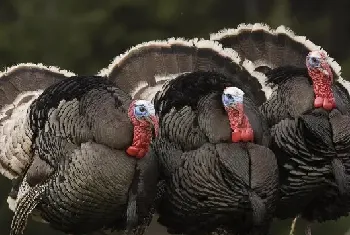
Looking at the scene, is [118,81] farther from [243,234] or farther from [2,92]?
[243,234]

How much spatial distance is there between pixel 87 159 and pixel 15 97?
3.88 ft

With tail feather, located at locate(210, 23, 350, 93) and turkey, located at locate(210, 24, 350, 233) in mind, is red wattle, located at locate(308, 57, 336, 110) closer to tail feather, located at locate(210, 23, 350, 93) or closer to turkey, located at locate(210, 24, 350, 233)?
turkey, located at locate(210, 24, 350, 233)

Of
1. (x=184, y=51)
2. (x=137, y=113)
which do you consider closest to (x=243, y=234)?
(x=137, y=113)

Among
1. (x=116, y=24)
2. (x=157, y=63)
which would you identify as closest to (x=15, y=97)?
(x=157, y=63)

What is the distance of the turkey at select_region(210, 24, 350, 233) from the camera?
405 centimetres

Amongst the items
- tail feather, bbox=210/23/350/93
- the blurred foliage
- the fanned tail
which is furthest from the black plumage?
the blurred foliage

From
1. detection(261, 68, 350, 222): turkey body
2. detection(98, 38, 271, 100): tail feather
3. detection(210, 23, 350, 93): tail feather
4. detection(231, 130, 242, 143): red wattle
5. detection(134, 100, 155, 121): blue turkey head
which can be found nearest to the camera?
detection(134, 100, 155, 121): blue turkey head

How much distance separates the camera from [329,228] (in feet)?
17.5

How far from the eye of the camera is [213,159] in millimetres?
3863

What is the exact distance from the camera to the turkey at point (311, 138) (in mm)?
4051

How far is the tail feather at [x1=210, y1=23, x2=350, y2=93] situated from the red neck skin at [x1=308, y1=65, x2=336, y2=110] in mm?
689

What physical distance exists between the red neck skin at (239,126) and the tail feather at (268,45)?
1.03 metres

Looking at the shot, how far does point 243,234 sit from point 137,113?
2.53 ft

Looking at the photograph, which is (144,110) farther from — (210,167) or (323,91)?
(323,91)
